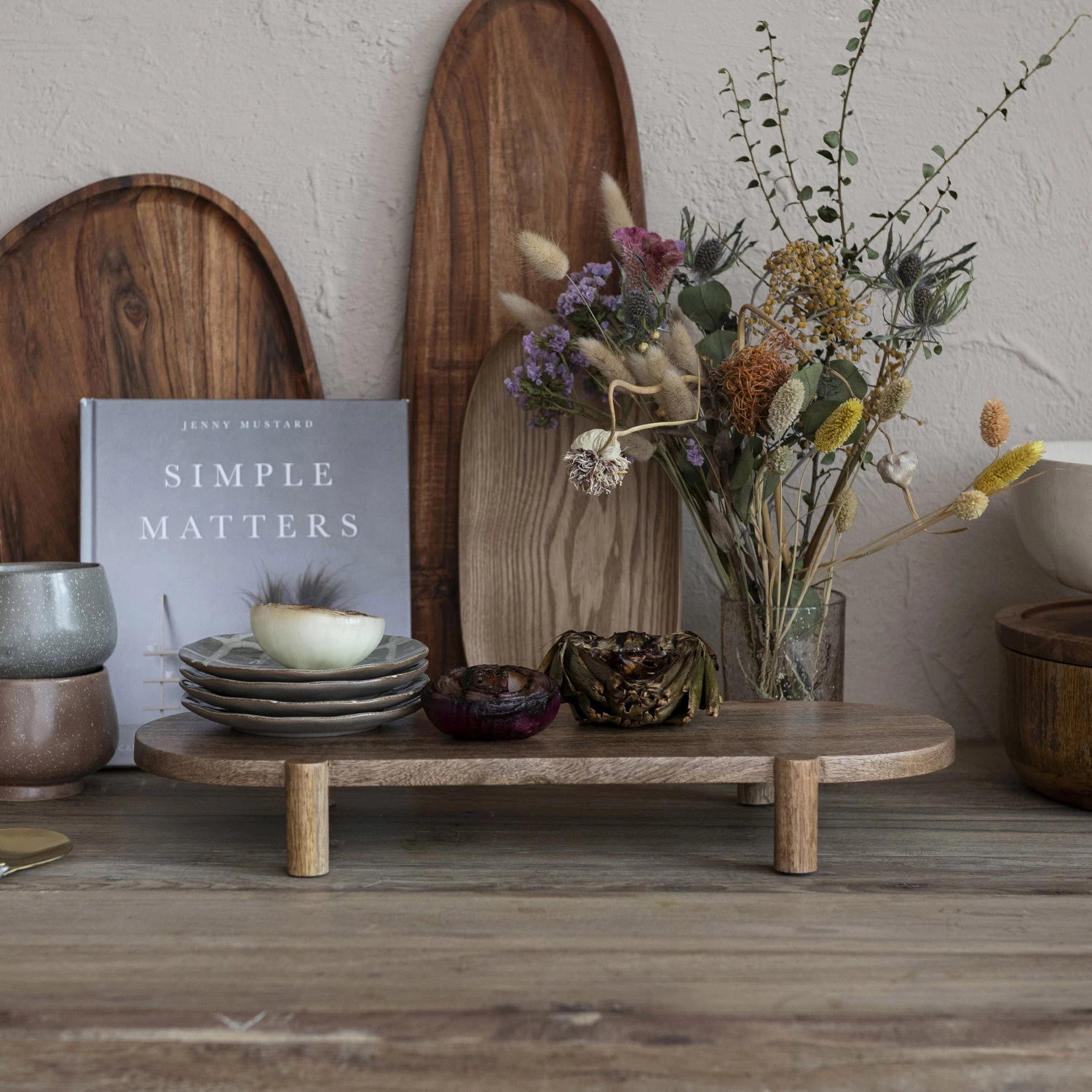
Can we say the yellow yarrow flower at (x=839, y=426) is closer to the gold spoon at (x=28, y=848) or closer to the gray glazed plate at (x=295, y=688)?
the gray glazed plate at (x=295, y=688)

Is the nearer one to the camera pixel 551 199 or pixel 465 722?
pixel 465 722

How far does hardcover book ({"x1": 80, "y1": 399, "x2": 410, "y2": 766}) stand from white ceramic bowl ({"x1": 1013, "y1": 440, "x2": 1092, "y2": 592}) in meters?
0.55

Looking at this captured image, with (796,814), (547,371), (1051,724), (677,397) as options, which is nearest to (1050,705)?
(1051,724)

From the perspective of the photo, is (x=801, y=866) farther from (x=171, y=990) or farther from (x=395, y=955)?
(x=171, y=990)

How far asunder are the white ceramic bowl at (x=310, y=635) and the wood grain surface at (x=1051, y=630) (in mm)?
522

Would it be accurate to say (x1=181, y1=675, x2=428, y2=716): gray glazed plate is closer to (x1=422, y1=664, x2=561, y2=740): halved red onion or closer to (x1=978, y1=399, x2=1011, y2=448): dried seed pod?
(x1=422, y1=664, x2=561, y2=740): halved red onion

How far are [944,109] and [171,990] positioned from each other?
1.00 metres

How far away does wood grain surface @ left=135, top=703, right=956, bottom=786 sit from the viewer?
69 centimetres

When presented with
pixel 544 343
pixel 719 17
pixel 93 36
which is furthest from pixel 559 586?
pixel 93 36

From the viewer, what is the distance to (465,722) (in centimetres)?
73

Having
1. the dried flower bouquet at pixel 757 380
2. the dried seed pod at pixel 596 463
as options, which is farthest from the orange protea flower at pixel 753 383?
the dried seed pod at pixel 596 463

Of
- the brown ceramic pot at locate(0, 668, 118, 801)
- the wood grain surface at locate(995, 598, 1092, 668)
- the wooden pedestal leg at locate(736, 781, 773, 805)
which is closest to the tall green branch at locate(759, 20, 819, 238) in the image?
the wood grain surface at locate(995, 598, 1092, 668)

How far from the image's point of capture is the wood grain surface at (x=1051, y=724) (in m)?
A: 0.82

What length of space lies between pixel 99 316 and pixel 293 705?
1.62ft
